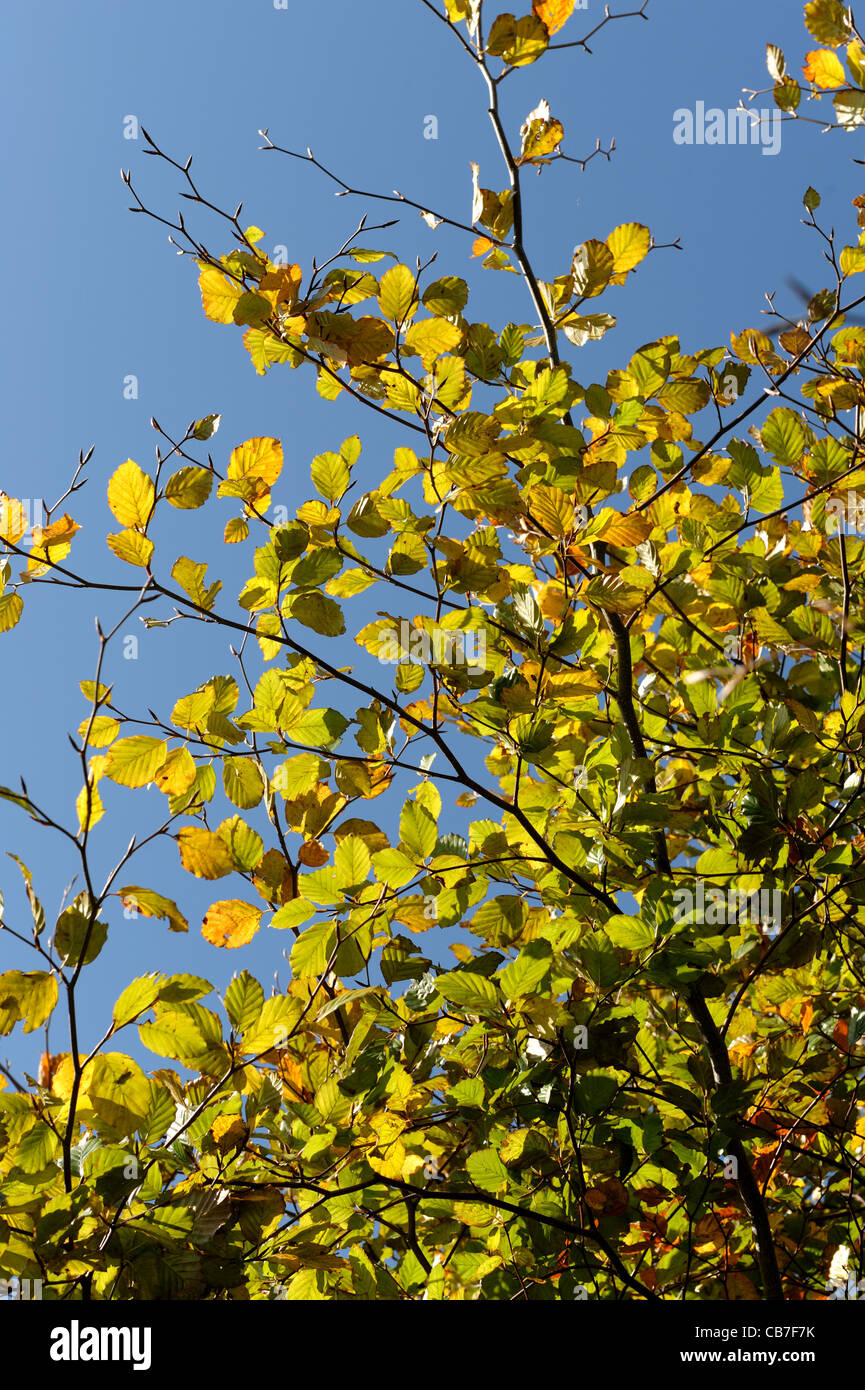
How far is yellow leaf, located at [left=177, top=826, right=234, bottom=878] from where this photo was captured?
1.74m

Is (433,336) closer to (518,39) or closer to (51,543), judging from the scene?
(518,39)

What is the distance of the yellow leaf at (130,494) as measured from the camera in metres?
1.67

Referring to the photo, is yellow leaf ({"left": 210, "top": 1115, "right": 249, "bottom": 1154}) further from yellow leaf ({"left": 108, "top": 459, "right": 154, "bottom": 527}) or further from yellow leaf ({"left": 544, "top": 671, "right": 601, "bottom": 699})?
yellow leaf ({"left": 108, "top": 459, "right": 154, "bottom": 527})

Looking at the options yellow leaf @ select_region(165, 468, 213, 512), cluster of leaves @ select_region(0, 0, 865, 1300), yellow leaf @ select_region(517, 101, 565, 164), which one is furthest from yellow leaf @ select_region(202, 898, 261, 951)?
yellow leaf @ select_region(517, 101, 565, 164)

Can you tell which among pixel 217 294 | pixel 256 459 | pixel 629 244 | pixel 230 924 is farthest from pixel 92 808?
pixel 629 244

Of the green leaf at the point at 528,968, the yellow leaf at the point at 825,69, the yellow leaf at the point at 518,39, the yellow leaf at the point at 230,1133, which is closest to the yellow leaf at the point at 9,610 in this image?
the yellow leaf at the point at 230,1133

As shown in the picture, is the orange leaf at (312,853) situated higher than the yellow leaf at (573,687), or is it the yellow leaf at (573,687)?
the yellow leaf at (573,687)

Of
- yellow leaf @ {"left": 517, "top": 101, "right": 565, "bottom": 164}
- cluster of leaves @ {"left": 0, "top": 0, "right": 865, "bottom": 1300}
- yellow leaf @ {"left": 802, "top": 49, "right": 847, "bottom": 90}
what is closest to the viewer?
cluster of leaves @ {"left": 0, "top": 0, "right": 865, "bottom": 1300}

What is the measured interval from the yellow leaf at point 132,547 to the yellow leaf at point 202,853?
49 cm

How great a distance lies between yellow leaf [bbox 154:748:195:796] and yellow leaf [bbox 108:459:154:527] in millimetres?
422

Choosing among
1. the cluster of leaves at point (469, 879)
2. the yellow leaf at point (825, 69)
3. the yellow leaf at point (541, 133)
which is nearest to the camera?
the cluster of leaves at point (469, 879)

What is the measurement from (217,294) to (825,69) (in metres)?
1.76

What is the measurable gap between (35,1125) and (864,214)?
10.4 ft

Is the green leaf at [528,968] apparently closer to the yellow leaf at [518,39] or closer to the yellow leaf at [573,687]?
the yellow leaf at [573,687]
